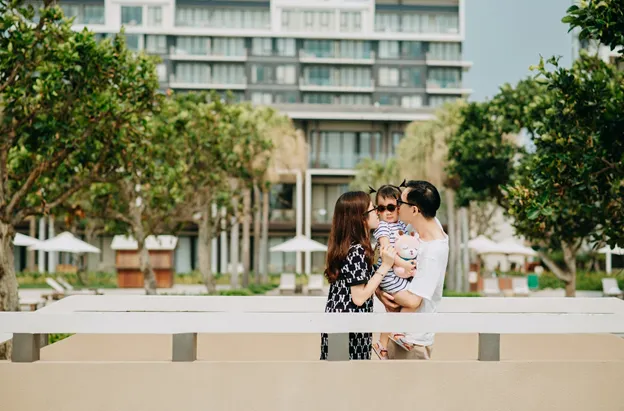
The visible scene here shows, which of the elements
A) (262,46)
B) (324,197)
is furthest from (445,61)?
(324,197)

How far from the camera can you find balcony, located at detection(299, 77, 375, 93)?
69.1 metres

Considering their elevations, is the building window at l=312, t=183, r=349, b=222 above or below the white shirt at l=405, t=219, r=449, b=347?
above

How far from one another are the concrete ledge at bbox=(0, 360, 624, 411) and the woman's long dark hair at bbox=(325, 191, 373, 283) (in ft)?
2.58

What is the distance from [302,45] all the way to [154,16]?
12811 millimetres

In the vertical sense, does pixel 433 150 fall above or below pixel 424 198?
above

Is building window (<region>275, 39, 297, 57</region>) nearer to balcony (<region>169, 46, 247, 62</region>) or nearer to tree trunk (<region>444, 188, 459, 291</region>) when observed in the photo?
balcony (<region>169, 46, 247, 62</region>)

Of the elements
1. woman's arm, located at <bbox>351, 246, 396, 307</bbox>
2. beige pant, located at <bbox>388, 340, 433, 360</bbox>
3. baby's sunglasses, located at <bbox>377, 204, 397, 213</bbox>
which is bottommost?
beige pant, located at <bbox>388, 340, 433, 360</bbox>

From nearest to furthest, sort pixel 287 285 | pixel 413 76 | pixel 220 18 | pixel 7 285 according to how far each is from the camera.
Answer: pixel 7 285 → pixel 287 285 → pixel 413 76 → pixel 220 18

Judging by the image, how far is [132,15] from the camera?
71000 millimetres

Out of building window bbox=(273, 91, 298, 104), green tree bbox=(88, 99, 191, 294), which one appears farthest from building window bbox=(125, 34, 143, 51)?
green tree bbox=(88, 99, 191, 294)

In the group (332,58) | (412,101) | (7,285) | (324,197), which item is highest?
(332,58)

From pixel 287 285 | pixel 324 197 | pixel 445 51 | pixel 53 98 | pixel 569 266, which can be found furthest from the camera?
pixel 445 51

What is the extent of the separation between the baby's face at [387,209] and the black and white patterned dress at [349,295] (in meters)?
0.31

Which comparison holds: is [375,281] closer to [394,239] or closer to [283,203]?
[394,239]
